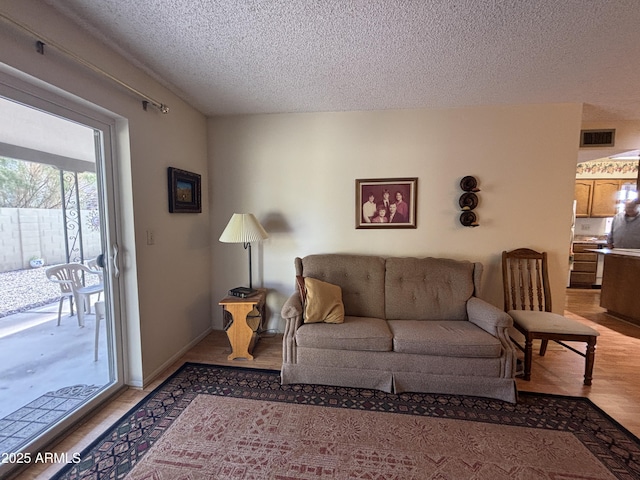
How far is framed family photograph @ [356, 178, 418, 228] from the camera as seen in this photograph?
2758 millimetres

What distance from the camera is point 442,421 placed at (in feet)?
5.65

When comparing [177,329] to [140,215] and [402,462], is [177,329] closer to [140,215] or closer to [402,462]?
[140,215]

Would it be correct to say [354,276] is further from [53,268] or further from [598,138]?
[598,138]

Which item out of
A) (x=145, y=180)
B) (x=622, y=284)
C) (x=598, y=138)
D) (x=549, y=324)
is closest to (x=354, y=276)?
(x=549, y=324)

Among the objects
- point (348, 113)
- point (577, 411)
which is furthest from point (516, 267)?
point (348, 113)

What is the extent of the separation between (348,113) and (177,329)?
8.84ft

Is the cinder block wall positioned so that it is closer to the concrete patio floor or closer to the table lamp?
the concrete patio floor

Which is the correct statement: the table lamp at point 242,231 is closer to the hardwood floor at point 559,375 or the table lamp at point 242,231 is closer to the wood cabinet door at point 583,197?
the hardwood floor at point 559,375

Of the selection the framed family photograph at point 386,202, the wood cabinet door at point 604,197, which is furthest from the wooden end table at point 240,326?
the wood cabinet door at point 604,197

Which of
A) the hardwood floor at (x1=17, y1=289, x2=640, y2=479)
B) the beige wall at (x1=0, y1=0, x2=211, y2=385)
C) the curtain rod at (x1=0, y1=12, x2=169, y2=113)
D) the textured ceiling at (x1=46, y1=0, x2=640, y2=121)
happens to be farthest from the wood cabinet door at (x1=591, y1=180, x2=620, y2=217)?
the curtain rod at (x1=0, y1=12, x2=169, y2=113)

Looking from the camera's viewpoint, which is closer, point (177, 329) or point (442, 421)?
point (442, 421)

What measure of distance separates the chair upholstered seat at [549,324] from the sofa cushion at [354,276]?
1.14 metres

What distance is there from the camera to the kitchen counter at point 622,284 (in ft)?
10.9

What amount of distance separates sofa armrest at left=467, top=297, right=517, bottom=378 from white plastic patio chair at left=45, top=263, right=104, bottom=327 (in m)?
2.88
